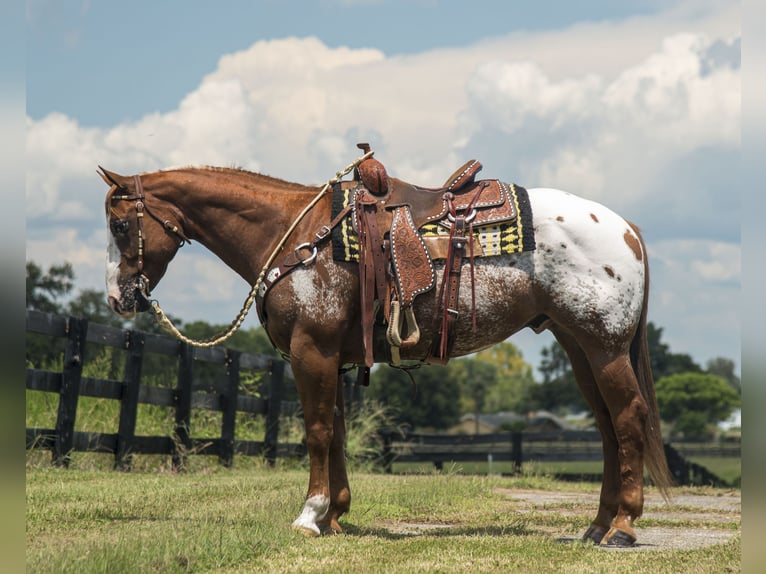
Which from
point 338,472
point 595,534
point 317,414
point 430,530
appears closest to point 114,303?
point 317,414

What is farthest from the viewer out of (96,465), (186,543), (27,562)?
(96,465)

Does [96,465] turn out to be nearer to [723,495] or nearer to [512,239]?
[512,239]

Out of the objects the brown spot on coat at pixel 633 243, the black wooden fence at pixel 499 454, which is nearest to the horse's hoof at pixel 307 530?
the brown spot on coat at pixel 633 243

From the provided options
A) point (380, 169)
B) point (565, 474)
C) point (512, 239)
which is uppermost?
point (380, 169)

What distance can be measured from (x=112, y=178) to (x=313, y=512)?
258cm

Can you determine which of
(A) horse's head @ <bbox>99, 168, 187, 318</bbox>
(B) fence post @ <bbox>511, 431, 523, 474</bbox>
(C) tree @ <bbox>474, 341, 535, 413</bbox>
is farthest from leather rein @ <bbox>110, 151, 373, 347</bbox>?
(C) tree @ <bbox>474, 341, 535, 413</bbox>

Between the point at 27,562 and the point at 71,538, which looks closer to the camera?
the point at 27,562

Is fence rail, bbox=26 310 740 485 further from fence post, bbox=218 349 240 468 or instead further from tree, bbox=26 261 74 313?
tree, bbox=26 261 74 313

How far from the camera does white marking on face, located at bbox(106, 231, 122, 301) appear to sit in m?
6.20

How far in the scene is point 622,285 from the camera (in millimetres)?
6074

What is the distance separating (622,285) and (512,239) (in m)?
0.80

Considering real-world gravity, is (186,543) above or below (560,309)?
below
